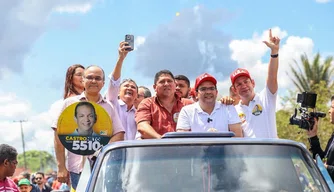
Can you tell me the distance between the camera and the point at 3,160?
683 centimetres

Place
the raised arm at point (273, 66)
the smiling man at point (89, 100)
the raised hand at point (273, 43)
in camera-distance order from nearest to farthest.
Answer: the smiling man at point (89, 100) < the raised arm at point (273, 66) < the raised hand at point (273, 43)

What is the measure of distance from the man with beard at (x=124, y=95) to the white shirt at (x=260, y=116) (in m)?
1.50

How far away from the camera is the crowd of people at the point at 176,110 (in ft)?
22.1

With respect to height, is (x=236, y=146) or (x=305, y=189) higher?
(x=236, y=146)

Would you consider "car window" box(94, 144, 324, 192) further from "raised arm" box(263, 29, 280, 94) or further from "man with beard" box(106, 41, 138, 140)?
"man with beard" box(106, 41, 138, 140)

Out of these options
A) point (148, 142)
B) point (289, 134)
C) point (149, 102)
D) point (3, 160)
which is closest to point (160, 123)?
point (149, 102)

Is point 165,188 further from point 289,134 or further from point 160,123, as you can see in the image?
point 289,134

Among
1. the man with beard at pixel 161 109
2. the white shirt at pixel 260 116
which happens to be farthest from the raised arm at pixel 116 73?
the white shirt at pixel 260 116

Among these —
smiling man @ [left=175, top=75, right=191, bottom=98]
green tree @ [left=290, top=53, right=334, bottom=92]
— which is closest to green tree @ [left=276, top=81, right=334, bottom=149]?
green tree @ [left=290, top=53, right=334, bottom=92]

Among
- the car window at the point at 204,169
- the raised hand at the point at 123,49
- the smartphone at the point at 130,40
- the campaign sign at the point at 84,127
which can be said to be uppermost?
the smartphone at the point at 130,40

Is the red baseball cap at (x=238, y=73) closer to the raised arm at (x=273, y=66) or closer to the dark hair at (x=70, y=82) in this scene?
the raised arm at (x=273, y=66)

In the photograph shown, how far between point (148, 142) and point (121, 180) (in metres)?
0.35

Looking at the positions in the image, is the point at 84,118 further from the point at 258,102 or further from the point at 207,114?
the point at 258,102

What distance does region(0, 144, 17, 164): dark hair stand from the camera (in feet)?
22.4
